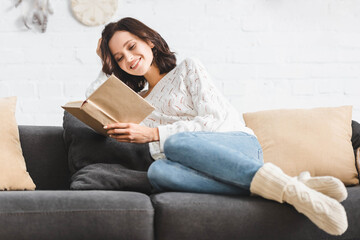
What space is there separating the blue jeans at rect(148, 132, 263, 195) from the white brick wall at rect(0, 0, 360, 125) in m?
1.03

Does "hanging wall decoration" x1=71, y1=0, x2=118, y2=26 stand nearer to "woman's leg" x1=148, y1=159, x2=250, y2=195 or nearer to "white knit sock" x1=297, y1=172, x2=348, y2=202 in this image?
"woman's leg" x1=148, y1=159, x2=250, y2=195

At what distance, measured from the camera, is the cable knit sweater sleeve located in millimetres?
1493

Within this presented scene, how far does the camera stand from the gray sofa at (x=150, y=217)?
115 cm

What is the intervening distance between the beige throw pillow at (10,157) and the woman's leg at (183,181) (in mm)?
574

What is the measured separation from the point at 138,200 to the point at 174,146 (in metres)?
0.22

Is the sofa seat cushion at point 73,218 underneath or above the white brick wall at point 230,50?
underneath

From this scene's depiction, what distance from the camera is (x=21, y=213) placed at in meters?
1.15

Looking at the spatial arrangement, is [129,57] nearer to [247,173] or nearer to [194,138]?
[194,138]

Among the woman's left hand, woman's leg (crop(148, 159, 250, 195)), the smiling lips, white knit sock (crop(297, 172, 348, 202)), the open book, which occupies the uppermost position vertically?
the smiling lips

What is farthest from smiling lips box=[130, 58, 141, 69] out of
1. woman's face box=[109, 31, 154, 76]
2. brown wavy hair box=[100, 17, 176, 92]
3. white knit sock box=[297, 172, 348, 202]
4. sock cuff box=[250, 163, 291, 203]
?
white knit sock box=[297, 172, 348, 202]

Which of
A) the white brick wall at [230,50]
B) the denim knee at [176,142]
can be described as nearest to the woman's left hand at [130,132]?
the denim knee at [176,142]

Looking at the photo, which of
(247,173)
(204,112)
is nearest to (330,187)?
(247,173)

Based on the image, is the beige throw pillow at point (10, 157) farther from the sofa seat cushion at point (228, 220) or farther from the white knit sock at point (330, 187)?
the white knit sock at point (330, 187)

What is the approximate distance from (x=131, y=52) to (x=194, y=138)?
0.61 m
